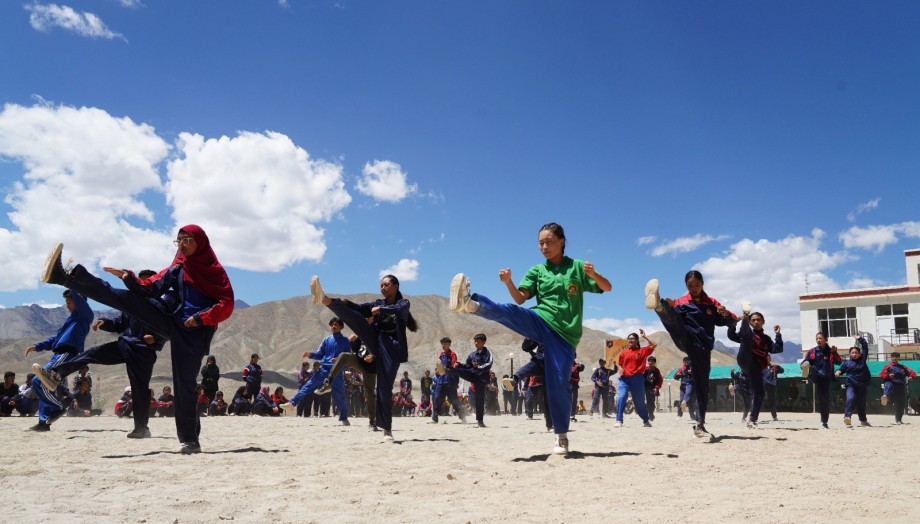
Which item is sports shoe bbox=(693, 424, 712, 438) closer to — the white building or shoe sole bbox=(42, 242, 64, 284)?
shoe sole bbox=(42, 242, 64, 284)

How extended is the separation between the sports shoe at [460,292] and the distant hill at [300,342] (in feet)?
193

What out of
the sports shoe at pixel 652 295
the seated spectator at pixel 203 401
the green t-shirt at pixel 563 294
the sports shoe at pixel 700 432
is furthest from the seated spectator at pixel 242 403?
the sports shoe at pixel 652 295

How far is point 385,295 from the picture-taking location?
836cm

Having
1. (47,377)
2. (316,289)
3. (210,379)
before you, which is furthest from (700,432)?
(210,379)

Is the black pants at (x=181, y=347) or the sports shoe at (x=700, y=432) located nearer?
the black pants at (x=181, y=347)

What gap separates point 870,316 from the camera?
138 ft

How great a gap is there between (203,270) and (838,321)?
46105 millimetres

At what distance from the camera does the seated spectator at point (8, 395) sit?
14453 millimetres

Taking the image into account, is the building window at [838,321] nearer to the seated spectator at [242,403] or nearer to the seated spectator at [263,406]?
the seated spectator at [263,406]

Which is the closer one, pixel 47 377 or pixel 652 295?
pixel 652 295

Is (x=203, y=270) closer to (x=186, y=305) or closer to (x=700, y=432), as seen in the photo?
(x=186, y=305)

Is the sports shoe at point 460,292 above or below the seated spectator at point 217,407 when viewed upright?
above

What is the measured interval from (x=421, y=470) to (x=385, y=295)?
353 centimetres

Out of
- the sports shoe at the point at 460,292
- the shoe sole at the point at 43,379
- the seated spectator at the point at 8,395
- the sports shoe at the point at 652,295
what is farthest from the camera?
the seated spectator at the point at 8,395
